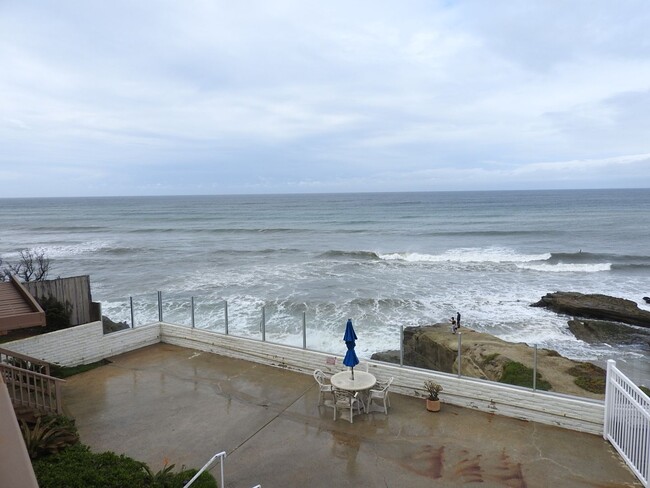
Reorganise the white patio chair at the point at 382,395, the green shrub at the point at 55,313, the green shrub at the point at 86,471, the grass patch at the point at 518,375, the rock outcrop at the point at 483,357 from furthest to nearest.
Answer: the rock outcrop at the point at 483,357 → the green shrub at the point at 55,313 → the grass patch at the point at 518,375 → the white patio chair at the point at 382,395 → the green shrub at the point at 86,471

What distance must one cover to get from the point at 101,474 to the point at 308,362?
5.14 m

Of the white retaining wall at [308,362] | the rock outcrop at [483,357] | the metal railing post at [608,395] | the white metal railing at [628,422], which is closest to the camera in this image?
the white metal railing at [628,422]

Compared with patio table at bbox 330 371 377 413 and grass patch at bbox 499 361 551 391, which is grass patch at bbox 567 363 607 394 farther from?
patio table at bbox 330 371 377 413

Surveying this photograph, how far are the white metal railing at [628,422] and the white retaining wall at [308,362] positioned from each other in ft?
1.23

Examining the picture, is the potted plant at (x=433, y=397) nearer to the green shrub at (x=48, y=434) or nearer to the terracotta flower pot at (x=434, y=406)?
the terracotta flower pot at (x=434, y=406)

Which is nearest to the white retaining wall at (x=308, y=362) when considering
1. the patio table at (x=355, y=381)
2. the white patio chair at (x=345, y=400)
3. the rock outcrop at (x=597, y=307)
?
the patio table at (x=355, y=381)

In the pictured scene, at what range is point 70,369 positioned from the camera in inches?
422

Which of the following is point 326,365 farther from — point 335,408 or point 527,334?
point 527,334

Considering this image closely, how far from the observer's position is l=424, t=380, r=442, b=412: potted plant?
8516mm

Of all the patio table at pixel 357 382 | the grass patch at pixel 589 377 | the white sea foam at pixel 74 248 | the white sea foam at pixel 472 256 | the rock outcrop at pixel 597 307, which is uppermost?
the patio table at pixel 357 382

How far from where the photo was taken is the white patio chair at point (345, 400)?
331 inches

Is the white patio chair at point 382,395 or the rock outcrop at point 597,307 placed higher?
the white patio chair at point 382,395

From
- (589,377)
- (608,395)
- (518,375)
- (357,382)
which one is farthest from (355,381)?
(589,377)

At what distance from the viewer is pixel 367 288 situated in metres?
27.0
